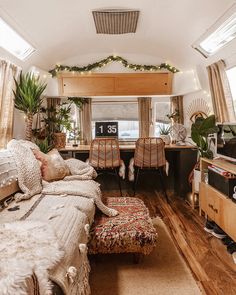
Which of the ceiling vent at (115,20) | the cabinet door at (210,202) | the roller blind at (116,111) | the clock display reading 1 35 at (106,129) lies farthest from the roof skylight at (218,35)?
the clock display reading 1 35 at (106,129)

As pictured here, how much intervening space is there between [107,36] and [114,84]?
0.97 m

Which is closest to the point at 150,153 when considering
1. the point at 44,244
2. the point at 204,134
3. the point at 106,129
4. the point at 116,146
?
the point at 116,146

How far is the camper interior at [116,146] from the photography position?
186 centimetres

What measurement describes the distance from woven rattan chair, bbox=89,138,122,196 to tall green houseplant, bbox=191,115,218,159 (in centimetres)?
113

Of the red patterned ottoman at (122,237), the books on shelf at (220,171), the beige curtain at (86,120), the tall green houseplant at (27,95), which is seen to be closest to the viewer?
the red patterned ottoman at (122,237)

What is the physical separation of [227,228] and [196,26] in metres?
2.21

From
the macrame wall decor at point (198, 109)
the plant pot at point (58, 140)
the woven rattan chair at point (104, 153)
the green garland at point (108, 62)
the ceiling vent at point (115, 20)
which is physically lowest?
the woven rattan chair at point (104, 153)

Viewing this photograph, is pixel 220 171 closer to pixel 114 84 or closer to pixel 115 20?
pixel 115 20

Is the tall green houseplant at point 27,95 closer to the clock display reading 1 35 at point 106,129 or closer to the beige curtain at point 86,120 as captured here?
the beige curtain at point 86,120

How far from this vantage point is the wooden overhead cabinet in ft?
14.9

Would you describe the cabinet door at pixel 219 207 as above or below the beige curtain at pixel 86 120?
below

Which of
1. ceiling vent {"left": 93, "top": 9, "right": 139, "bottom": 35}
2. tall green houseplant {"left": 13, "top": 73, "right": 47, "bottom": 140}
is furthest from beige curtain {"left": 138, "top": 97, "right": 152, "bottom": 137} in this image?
tall green houseplant {"left": 13, "top": 73, "right": 47, "bottom": 140}

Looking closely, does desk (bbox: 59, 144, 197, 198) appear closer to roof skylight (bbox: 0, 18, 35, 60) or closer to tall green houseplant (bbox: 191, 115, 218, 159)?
tall green houseplant (bbox: 191, 115, 218, 159)

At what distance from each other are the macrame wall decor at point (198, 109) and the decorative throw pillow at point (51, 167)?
8.04 feet
